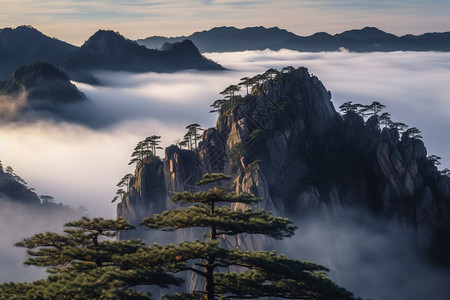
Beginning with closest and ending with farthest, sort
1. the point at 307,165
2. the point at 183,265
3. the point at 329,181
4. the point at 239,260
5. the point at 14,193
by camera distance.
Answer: the point at 239,260 < the point at 183,265 < the point at 329,181 < the point at 307,165 < the point at 14,193

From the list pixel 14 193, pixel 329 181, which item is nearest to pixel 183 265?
pixel 329 181

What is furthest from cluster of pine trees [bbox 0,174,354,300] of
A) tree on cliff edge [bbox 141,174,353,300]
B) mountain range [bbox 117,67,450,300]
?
mountain range [bbox 117,67,450,300]

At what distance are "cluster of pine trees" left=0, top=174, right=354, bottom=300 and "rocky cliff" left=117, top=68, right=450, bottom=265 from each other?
5687 centimetres

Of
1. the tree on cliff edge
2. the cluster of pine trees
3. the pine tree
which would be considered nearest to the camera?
the pine tree

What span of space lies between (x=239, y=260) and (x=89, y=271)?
6.94m

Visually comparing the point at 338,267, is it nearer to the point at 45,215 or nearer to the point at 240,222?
the point at 240,222

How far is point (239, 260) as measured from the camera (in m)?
20.3

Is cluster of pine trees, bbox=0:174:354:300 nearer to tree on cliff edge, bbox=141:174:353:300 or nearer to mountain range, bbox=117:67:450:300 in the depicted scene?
tree on cliff edge, bbox=141:174:353:300

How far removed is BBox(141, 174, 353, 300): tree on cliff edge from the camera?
65.3 ft

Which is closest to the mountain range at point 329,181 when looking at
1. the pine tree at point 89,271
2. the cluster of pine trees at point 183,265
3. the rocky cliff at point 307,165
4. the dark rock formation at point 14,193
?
the rocky cliff at point 307,165

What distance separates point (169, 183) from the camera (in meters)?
98.5

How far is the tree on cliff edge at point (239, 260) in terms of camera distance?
19.9m

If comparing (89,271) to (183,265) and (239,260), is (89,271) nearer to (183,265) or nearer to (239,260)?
(183,265)

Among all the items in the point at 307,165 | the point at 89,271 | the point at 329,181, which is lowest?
the point at 89,271
